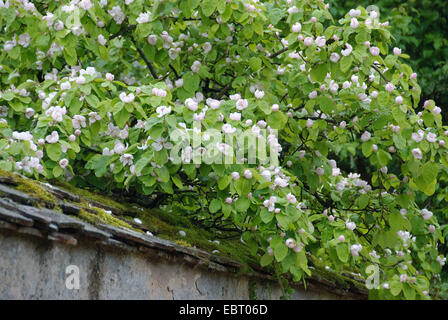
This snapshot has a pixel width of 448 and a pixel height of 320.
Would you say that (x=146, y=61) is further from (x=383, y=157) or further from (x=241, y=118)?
(x=383, y=157)

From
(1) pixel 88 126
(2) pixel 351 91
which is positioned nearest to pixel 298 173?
(2) pixel 351 91

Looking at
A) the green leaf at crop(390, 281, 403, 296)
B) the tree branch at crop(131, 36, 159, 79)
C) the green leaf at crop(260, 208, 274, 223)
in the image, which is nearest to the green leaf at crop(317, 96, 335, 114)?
the green leaf at crop(260, 208, 274, 223)

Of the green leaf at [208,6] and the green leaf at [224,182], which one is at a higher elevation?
the green leaf at [208,6]

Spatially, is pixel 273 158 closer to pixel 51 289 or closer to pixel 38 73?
pixel 51 289

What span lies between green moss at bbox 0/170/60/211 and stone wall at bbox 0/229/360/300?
27 centimetres

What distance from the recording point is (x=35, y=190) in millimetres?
3395

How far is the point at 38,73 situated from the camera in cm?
506

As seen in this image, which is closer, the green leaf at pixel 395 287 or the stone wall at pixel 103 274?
the stone wall at pixel 103 274

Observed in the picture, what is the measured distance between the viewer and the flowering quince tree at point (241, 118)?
3807mm

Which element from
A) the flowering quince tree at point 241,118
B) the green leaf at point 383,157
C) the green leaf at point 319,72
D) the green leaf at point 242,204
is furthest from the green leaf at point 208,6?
the green leaf at point 383,157

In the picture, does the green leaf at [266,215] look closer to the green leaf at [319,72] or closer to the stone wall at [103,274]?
the stone wall at [103,274]

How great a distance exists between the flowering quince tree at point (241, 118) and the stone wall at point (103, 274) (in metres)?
0.38

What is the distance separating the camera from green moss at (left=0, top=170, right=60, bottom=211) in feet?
10.8

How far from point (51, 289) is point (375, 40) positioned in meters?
2.60
